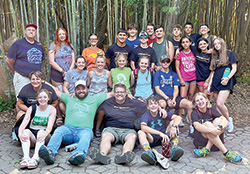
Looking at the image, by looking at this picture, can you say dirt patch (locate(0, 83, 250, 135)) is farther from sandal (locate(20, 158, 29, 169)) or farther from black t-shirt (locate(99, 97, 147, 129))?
black t-shirt (locate(99, 97, 147, 129))

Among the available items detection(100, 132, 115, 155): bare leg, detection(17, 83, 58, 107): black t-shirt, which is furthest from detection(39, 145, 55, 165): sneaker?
detection(17, 83, 58, 107): black t-shirt

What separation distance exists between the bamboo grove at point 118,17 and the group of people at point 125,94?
72cm

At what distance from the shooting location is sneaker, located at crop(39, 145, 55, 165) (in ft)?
9.20

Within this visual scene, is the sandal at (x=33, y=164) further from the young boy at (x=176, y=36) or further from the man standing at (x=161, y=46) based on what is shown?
the young boy at (x=176, y=36)

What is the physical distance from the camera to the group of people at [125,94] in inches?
124

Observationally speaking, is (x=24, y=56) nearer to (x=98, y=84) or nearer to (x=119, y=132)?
(x=98, y=84)

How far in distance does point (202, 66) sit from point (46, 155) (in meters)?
2.57

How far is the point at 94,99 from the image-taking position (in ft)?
12.0

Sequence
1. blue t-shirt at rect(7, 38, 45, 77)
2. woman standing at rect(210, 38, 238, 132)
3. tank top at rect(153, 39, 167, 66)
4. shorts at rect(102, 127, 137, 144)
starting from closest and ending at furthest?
shorts at rect(102, 127, 137, 144) < blue t-shirt at rect(7, 38, 45, 77) < woman standing at rect(210, 38, 238, 132) < tank top at rect(153, 39, 167, 66)

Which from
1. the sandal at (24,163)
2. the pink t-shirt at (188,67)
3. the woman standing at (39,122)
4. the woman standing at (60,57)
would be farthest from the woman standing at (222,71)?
the sandal at (24,163)

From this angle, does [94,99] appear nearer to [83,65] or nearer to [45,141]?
[83,65]

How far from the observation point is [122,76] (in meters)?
3.95

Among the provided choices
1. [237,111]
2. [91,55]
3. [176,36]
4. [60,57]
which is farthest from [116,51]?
[237,111]

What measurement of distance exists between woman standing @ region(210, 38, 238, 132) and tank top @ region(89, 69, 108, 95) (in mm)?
1548
